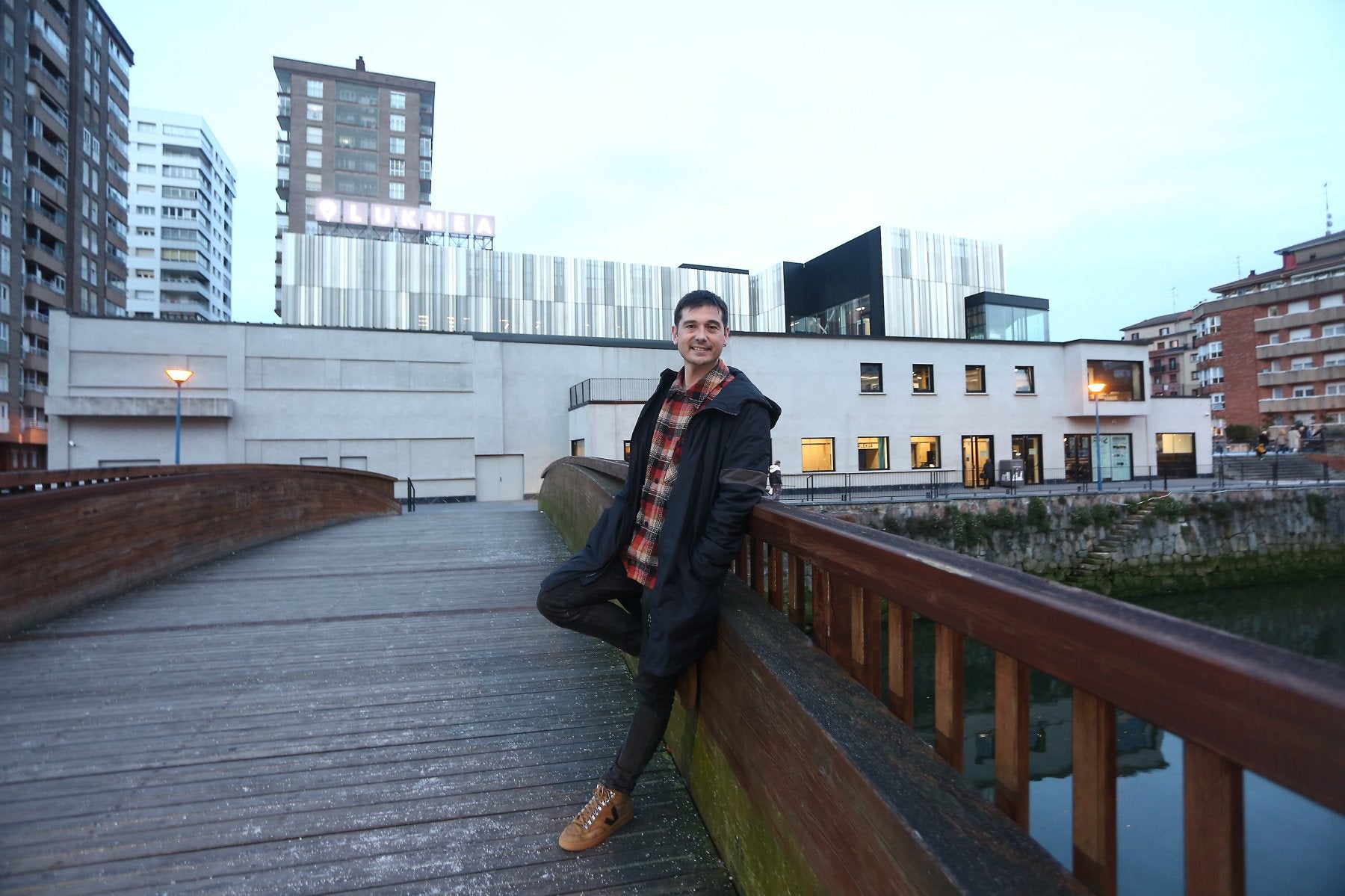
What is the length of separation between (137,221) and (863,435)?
85.7 m

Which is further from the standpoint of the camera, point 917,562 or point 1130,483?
point 1130,483

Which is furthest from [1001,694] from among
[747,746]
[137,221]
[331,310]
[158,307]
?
[137,221]

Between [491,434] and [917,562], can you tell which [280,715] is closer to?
[917,562]

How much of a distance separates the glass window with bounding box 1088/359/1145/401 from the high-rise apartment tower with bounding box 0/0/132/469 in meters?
53.8

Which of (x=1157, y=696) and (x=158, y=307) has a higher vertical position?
(x=158, y=307)

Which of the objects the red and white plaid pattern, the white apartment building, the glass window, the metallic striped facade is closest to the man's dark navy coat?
the red and white plaid pattern

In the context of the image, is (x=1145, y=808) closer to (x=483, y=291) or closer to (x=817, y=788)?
(x=817, y=788)

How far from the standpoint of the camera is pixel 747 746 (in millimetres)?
2176

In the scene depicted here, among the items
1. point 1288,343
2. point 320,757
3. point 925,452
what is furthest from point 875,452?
point 1288,343

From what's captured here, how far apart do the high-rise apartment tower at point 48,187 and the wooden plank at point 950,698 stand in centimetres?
5035

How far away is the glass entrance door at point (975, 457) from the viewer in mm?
29062

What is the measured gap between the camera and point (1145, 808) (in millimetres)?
7809

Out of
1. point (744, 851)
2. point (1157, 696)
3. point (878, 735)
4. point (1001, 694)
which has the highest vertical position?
point (1157, 696)

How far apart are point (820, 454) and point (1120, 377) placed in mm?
14511
